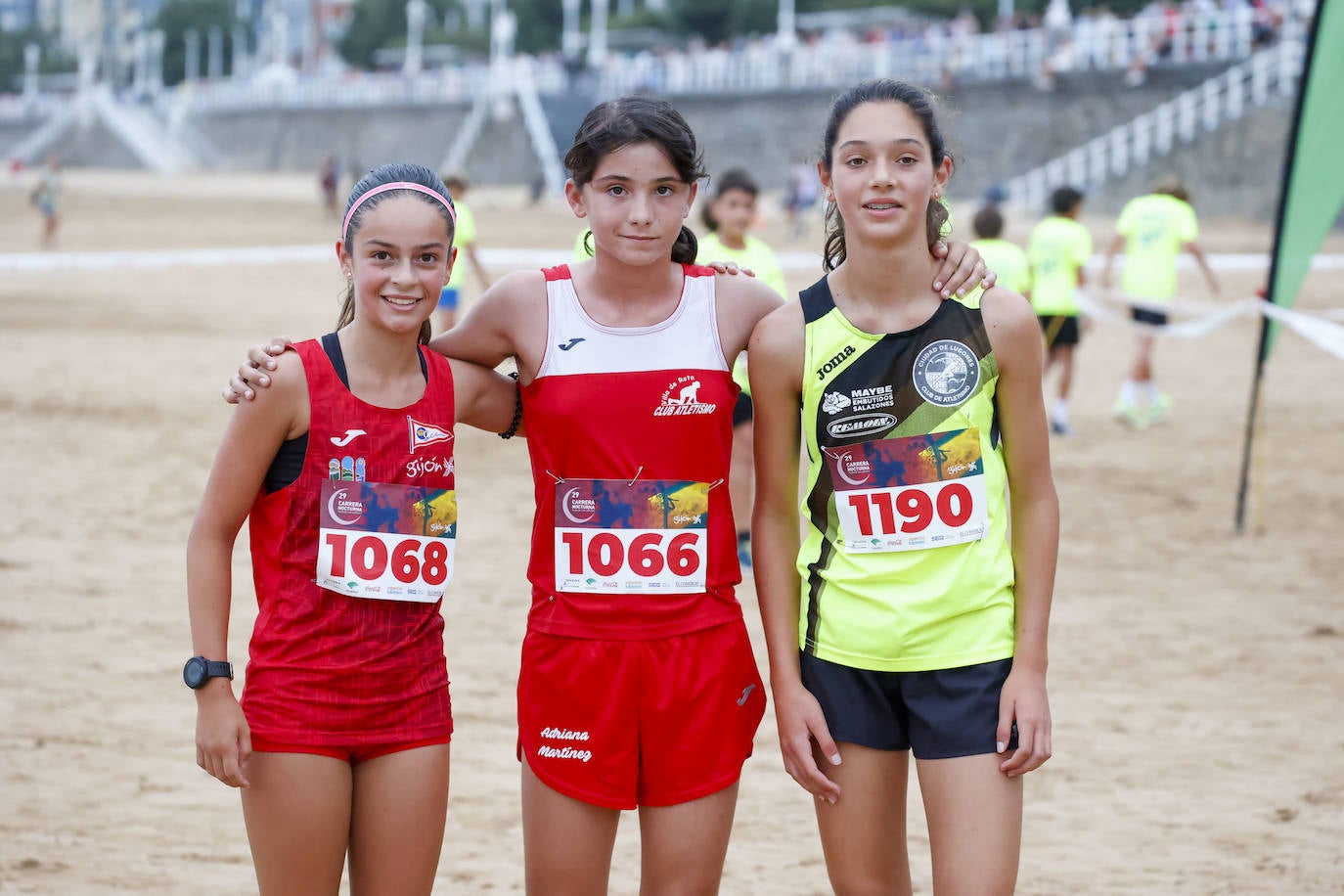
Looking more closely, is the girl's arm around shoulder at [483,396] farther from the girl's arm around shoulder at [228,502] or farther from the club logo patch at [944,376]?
the club logo patch at [944,376]

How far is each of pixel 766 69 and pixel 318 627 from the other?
46.0m

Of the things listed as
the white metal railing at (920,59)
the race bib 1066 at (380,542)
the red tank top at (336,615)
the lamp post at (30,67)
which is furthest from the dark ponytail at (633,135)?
the lamp post at (30,67)

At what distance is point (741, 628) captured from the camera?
3.25 m

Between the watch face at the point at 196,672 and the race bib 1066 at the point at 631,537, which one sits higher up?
the race bib 1066 at the point at 631,537

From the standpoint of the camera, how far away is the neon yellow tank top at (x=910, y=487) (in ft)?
9.94

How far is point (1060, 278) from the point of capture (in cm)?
1244

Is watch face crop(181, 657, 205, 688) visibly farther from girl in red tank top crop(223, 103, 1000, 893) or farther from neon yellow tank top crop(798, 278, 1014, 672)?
neon yellow tank top crop(798, 278, 1014, 672)

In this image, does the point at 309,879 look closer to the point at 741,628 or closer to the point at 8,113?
the point at 741,628

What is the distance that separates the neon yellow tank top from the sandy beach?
5.83 ft

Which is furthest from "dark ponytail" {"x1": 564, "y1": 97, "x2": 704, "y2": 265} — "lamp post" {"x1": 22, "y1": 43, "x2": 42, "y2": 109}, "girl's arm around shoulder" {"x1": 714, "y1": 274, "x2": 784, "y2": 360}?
"lamp post" {"x1": 22, "y1": 43, "x2": 42, "y2": 109}

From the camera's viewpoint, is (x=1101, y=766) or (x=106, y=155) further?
(x=106, y=155)

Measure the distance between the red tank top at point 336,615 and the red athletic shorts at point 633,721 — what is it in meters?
0.24

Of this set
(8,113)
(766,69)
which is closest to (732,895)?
(766,69)

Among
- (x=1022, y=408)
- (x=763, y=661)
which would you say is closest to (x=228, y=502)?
(x=1022, y=408)
